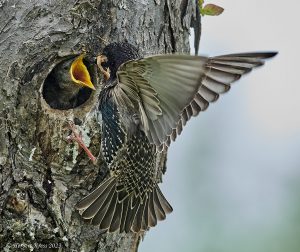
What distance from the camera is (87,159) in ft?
10.1

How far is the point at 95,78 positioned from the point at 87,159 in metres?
0.43

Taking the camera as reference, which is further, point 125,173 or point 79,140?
point 125,173

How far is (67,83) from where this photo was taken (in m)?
3.34

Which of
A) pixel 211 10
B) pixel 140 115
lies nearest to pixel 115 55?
pixel 140 115

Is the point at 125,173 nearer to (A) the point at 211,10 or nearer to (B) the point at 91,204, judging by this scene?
(B) the point at 91,204

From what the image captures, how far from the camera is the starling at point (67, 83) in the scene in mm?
3209

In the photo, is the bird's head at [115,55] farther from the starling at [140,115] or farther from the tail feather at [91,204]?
the tail feather at [91,204]

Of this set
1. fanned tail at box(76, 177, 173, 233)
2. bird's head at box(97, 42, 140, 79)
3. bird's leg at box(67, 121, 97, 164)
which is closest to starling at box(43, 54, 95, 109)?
bird's head at box(97, 42, 140, 79)

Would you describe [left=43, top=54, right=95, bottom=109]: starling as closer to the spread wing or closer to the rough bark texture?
the rough bark texture

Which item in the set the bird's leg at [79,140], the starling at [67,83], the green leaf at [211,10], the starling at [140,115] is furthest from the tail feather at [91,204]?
the green leaf at [211,10]

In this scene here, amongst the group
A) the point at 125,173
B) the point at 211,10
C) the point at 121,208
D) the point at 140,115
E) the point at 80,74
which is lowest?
the point at 121,208

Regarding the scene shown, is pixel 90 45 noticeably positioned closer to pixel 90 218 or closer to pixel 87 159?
pixel 87 159

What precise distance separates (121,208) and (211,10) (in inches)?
42.6

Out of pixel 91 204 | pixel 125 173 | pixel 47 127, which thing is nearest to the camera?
pixel 91 204
